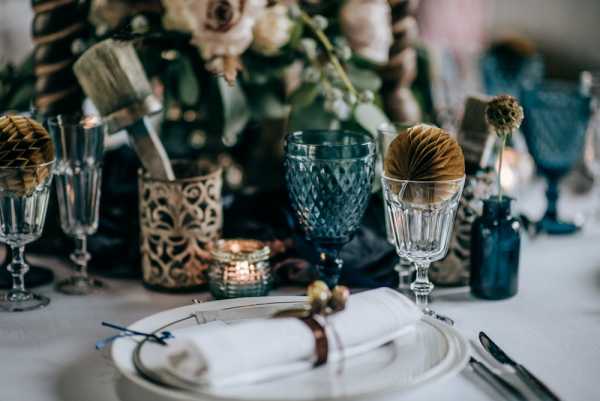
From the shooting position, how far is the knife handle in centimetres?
67

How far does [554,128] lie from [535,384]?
0.72 metres

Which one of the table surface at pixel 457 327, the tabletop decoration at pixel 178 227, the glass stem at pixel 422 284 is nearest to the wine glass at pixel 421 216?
the glass stem at pixel 422 284

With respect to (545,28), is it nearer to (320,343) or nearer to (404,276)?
(404,276)

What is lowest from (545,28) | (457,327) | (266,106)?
(457,327)

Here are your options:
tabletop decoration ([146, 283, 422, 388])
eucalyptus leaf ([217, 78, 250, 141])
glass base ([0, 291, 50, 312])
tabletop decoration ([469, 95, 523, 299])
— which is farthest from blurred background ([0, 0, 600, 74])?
tabletop decoration ([146, 283, 422, 388])

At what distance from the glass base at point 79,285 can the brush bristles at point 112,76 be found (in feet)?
0.72

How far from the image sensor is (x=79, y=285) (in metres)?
1.01

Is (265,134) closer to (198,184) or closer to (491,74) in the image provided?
(198,184)

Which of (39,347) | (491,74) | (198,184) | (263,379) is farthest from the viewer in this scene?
(491,74)

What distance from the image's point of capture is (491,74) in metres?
1.99

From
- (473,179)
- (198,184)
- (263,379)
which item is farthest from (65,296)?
(473,179)

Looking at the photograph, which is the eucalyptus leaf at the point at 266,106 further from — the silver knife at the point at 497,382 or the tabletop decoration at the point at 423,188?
the silver knife at the point at 497,382

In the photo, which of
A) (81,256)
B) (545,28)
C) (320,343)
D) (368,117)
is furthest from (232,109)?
(545,28)

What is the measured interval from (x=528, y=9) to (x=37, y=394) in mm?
2934
